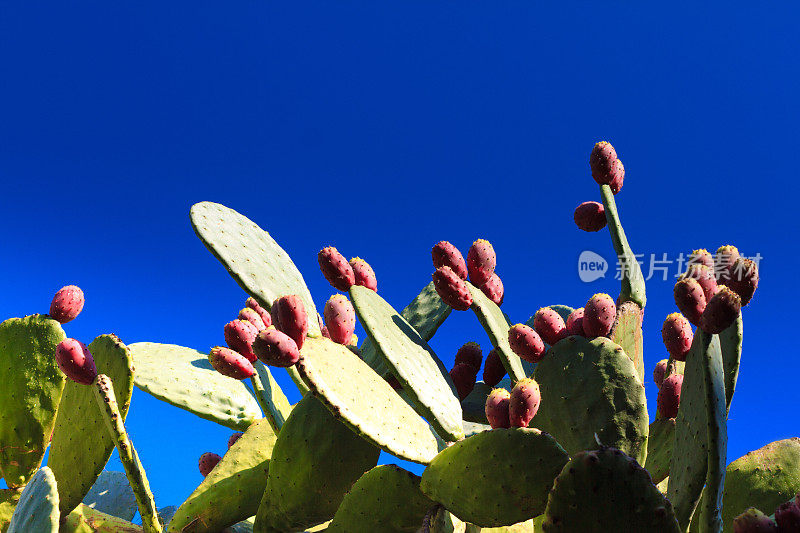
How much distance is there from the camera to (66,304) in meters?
1.76

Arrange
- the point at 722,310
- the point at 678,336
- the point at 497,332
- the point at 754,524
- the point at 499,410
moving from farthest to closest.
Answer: the point at 497,332 < the point at 678,336 < the point at 499,410 < the point at 722,310 < the point at 754,524

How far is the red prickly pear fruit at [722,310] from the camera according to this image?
3.09 ft

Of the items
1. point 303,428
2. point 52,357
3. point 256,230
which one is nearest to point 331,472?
point 303,428

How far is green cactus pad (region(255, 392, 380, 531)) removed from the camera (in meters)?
1.32

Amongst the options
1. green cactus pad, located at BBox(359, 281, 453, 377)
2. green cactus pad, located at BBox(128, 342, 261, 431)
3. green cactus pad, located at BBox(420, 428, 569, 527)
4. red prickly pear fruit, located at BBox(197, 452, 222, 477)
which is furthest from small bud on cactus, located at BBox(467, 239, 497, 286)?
red prickly pear fruit, located at BBox(197, 452, 222, 477)

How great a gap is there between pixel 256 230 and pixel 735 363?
1084 mm

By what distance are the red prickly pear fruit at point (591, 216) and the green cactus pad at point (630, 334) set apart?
284 mm

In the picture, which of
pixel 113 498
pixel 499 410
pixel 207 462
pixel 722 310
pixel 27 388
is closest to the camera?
pixel 722 310

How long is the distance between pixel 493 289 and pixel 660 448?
20.7 inches

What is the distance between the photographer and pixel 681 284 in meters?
1.05

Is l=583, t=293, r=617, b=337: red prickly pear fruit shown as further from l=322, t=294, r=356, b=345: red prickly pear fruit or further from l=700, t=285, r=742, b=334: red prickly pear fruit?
l=322, t=294, r=356, b=345: red prickly pear fruit

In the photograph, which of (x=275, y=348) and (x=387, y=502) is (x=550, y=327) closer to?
(x=387, y=502)

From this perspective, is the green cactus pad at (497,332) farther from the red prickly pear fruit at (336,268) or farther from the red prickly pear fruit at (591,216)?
the red prickly pear fruit at (591,216)

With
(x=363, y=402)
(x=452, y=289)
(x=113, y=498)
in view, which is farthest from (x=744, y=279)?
(x=113, y=498)
